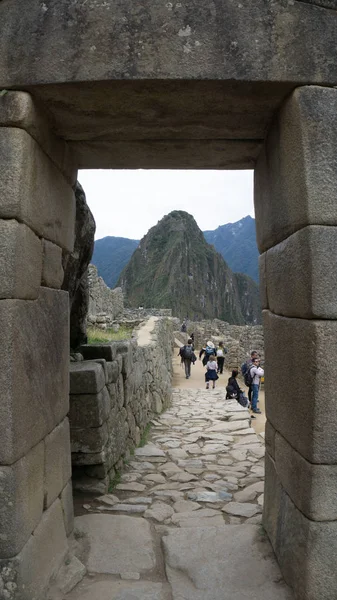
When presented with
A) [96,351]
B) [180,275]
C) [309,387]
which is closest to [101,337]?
[96,351]

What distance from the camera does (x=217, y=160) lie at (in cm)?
343

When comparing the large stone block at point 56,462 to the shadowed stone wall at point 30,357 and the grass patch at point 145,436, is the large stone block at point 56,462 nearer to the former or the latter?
the shadowed stone wall at point 30,357

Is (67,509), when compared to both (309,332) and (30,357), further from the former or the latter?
(309,332)

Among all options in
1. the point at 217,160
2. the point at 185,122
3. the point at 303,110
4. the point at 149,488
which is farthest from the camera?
the point at 149,488

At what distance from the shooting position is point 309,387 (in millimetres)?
2225

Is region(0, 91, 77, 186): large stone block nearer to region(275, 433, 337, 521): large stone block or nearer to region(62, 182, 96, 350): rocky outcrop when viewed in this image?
region(62, 182, 96, 350): rocky outcrop

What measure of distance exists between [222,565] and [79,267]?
286cm

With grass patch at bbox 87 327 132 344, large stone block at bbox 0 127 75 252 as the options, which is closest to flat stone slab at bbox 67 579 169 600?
large stone block at bbox 0 127 75 252

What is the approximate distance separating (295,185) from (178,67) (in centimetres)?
88

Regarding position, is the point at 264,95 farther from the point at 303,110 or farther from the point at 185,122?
the point at 185,122

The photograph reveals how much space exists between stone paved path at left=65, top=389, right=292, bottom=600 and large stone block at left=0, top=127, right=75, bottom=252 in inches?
85.0

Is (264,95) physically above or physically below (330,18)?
below

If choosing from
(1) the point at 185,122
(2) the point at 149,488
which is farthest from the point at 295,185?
(2) the point at 149,488

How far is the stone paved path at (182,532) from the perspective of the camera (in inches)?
102
